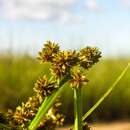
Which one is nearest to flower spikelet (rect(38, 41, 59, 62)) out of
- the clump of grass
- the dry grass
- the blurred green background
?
the clump of grass

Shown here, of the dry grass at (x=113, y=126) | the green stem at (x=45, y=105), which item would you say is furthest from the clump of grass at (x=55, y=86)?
the dry grass at (x=113, y=126)

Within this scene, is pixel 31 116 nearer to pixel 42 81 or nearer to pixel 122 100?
pixel 42 81

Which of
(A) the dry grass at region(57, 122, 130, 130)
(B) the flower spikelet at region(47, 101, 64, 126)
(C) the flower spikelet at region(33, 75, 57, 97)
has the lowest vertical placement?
(A) the dry grass at region(57, 122, 130, 130)

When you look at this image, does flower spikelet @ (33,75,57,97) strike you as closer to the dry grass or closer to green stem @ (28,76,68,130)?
green stem @ (28,76,68,130)

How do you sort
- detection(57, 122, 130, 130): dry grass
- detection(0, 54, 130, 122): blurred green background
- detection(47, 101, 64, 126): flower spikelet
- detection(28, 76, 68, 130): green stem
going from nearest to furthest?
1. detection(28, 76, 68, 130): green stem
2. detection(47, 101, 64, 126): flower spikelet
3. detection(0, 54, 130, 122): blurred green background
4. detection(57, 122, 130, 130): dry grass

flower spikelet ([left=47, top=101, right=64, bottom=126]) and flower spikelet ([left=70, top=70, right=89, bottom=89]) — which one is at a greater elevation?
flower spikelet ([left=70, top=70, right=89, bottom=89])

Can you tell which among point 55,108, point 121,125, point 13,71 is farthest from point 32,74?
point 55,108

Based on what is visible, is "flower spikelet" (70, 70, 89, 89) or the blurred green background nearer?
"flower spikelet" (70, 70, 89, 89)

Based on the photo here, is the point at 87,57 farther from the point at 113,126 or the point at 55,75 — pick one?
the point at 113,126
